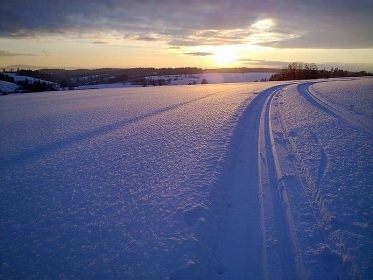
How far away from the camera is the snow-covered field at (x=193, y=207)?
11.0 ft

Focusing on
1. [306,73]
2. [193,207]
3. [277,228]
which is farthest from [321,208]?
[306,73]

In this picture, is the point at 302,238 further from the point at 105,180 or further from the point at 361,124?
the point at 361,124

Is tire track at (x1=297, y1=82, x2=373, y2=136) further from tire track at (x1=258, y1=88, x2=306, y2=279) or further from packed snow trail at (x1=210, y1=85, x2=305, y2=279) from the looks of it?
tire track at (x1=258, y1=88, x2=306, y2=279)

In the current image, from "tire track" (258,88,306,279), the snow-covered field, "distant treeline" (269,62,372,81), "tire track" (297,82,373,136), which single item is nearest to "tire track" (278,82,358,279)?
the snow-covered field

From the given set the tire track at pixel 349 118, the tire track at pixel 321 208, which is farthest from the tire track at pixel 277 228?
the tire track at pixel 349 118

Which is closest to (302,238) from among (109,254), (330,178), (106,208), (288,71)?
(330,178)

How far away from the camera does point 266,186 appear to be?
514 centimetres

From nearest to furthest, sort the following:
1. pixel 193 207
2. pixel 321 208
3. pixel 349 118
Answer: pixel 321 208 → pixel 193 207 → pixel 349 118

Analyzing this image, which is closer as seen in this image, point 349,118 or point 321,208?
point 321,208

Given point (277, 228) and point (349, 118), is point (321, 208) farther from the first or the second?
point (349, 118)

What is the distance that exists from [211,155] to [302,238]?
11.7 feet

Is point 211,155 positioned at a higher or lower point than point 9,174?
higher

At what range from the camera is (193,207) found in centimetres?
455

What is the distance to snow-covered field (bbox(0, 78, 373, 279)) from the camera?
334 centimetres
